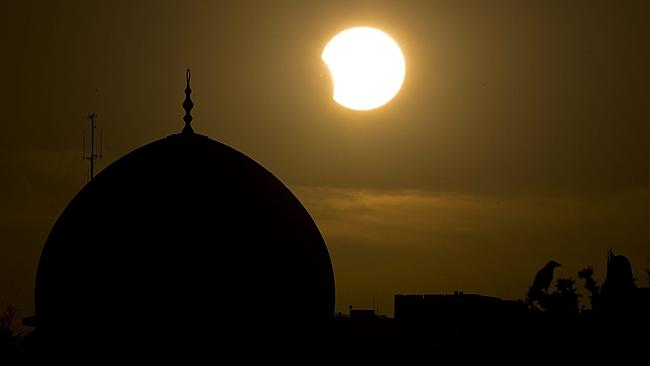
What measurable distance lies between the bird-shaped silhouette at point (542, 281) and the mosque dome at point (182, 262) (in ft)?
36.3

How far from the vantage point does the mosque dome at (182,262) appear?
1603cm

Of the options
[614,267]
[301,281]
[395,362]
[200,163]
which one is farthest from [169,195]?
[614,267]

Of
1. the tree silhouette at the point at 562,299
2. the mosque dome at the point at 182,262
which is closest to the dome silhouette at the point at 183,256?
the mosque dome at the point at 182,262

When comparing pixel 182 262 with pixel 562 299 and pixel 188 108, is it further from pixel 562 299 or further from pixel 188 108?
pixel 562 299

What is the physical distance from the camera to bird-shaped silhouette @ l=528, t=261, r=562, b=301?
27438 mm

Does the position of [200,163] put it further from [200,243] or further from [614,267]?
[614,267]

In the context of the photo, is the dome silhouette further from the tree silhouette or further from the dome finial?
the tree silhouette

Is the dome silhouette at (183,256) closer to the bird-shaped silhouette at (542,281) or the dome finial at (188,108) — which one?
the dome finial at (188,108)

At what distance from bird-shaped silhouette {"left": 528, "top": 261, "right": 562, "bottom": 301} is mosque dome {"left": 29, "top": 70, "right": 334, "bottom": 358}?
11.1 meters

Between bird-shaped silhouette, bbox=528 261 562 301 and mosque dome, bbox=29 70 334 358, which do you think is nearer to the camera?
mosque dome, bbox=29 70 334 358

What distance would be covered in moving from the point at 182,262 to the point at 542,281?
13645mm

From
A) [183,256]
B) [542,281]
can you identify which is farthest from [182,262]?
[542,281]

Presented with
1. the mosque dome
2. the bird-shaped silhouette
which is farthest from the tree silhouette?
the mosque dome

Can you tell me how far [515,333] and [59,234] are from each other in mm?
8902
